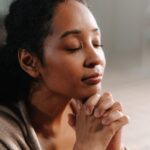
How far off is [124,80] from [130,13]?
53 centimetres

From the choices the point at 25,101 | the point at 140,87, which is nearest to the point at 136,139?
the point at 140,87

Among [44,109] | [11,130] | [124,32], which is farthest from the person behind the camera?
[124,32]

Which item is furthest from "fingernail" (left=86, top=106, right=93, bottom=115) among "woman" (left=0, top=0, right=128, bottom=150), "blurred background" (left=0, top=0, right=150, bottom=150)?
"blurred background" (left=0, top=0, right=150, bottom=150)

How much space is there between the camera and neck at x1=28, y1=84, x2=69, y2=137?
93 centimetres

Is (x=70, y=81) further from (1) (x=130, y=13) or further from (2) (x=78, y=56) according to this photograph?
(1) (x=130, y=13)

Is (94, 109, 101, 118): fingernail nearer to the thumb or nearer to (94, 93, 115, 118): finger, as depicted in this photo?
(94, 93, 115, 118): finger

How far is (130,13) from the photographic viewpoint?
9.76ft

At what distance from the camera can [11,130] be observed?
83 cm

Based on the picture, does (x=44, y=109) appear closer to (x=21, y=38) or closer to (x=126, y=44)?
(x=21, y=38)

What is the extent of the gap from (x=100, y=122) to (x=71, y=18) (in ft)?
0.78

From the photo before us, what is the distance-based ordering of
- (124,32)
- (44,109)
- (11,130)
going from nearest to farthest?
1. (11,130)
2. (44,109)
3. (124,32)

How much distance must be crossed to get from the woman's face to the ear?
0.03m

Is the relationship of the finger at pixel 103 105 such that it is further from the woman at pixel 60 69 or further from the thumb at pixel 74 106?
the thumb at pixel 74 106

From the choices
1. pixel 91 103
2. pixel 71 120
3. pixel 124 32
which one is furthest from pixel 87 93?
pixel 124 32
